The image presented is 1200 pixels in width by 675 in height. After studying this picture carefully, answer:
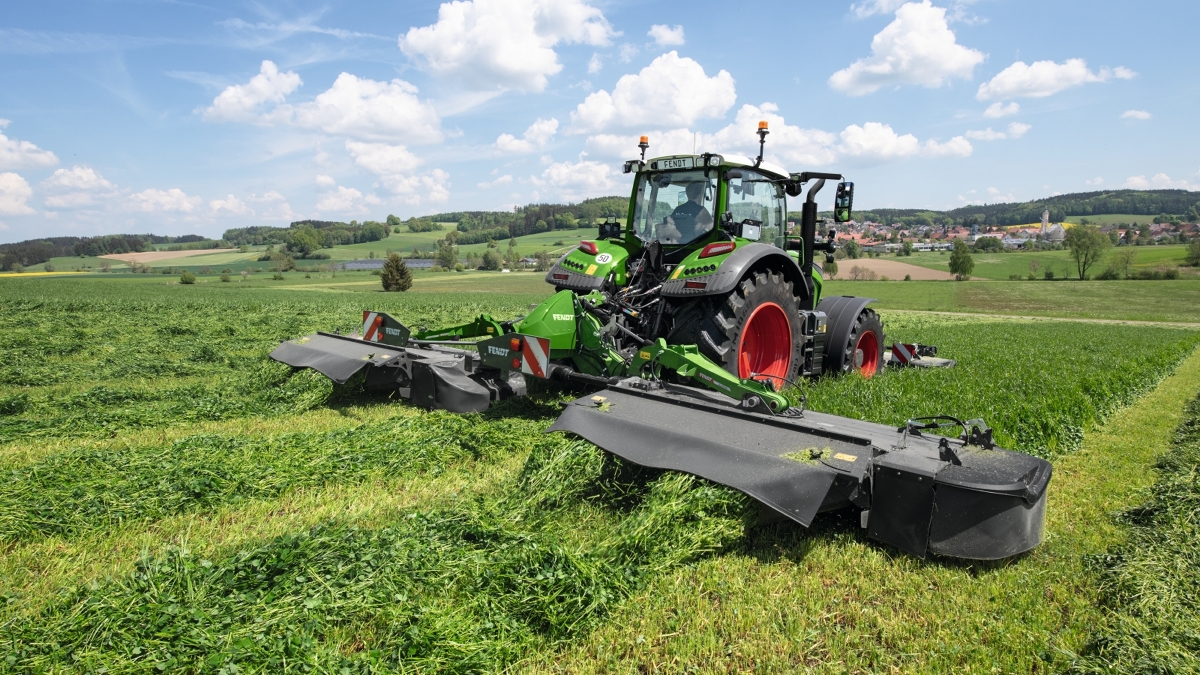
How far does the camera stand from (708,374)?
176 inches

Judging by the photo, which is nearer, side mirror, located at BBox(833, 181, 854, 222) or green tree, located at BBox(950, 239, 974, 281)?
side mirror, located at BBox(833, 181, 854, 222)

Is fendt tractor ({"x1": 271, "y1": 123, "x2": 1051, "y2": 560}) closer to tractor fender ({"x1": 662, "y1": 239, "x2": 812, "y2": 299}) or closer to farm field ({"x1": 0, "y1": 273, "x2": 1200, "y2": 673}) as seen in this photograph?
tractor fender ({"x1": 662, "y1": 239, "x2": 812, "y2": 299})

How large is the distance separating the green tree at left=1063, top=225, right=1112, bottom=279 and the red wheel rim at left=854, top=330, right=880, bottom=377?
52902mm

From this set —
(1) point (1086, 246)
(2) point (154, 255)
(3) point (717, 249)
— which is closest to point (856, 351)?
(3) point (717, 249)

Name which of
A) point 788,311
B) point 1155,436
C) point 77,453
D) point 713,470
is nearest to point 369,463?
point 77,453

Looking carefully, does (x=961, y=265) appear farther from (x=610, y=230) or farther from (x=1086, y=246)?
(x=610, y=230)

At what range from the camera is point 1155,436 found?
6.07 meters

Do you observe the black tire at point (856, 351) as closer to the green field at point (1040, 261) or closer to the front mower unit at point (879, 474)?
the front mower unit at point (879, 474)

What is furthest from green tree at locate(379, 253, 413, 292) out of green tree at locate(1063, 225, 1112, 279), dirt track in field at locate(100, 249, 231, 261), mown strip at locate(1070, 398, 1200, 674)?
green tree at locate(1063, 225, 1112, 279)

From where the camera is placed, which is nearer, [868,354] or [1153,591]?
[1153,591]

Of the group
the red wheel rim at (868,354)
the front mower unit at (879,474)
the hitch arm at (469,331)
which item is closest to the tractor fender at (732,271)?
the hitch arm at (469,331)

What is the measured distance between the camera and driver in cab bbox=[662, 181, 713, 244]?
641 cm

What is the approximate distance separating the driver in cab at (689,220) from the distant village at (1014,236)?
5348 cm

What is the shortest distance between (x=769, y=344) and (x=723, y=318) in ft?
3.95
